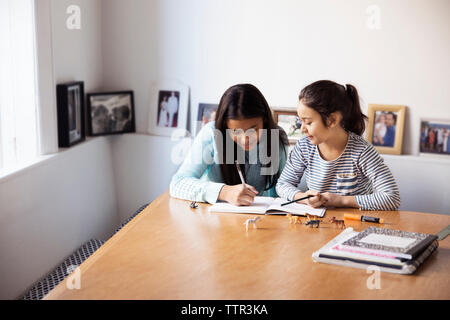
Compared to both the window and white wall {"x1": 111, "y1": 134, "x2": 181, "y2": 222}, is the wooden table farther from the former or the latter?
white wall {"x1": 111, "y1": 134, "x2": 181, "y2": 222}

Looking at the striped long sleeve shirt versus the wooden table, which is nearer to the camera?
the wooden table

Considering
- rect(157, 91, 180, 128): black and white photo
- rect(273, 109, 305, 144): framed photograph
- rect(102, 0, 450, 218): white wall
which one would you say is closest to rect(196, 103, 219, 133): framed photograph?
rect(102, 0, 450, 218): white wall

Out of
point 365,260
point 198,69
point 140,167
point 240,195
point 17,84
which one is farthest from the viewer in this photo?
point 140,167

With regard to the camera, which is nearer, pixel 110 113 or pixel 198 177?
pixel 198 177

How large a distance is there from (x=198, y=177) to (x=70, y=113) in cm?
89

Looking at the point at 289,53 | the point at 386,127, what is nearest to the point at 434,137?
the point at 386,127

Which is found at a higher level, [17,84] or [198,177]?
[17,84]

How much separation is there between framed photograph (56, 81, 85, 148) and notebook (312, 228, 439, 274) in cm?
164

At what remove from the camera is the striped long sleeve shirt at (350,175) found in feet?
7.32

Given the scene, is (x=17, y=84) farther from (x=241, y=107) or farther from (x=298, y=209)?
(x=298, y=209)

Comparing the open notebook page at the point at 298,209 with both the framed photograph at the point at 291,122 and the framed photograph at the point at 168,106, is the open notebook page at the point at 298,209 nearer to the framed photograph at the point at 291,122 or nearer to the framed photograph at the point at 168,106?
the framed photograph at the point at 291,122

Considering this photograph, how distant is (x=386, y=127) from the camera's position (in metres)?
3.01

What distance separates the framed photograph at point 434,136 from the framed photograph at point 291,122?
25.2 inches

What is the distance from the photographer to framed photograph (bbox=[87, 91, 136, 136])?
3.23 metres
